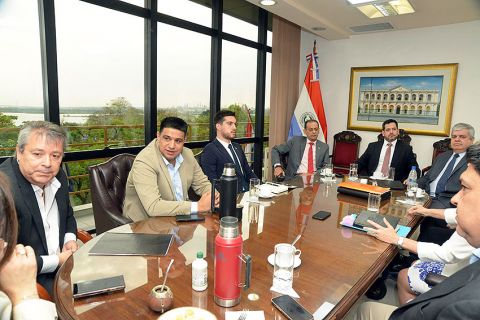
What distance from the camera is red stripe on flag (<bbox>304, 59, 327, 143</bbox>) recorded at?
515 centimetres

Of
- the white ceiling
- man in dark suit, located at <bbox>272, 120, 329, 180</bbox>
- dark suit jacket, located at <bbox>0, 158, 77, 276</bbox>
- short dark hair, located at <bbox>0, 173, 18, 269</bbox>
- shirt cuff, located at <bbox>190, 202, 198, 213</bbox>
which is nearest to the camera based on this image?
short dark hair, located at <bbox>0, 173, 18, 269</bbox>

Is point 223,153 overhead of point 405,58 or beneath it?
beneath

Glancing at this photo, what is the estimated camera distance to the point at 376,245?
4.88 feet

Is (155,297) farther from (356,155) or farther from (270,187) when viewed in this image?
(356,155)

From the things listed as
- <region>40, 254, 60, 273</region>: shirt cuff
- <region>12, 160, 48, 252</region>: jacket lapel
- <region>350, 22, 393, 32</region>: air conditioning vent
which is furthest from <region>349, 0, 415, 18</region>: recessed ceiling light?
<region>40, 254, 60, 273</region>: shirt cuff

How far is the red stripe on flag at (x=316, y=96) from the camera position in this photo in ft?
16.9

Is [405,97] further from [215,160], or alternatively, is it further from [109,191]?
[109,191]

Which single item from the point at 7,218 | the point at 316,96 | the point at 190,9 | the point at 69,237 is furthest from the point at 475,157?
the point at 316,96

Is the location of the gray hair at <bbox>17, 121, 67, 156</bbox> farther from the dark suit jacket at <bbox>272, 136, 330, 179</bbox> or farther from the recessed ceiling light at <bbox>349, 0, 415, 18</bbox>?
the recessed ceiling light at <bbox>349, 0, 415, 18</bbox>

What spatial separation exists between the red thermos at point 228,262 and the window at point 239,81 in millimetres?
3550

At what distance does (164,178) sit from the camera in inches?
80.7

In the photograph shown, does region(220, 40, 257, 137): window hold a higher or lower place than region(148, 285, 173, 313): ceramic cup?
higher

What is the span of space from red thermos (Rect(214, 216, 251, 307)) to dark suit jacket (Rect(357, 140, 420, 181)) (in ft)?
10.3

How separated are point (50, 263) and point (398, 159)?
344cm
